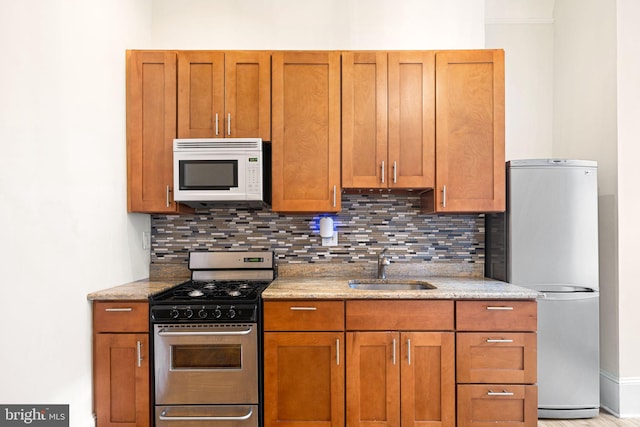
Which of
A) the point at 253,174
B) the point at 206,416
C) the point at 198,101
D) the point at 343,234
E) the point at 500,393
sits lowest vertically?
the point at 206,416

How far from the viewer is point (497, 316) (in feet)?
6.98

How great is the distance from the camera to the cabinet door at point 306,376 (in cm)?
211

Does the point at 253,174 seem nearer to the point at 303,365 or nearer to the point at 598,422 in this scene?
the point at 303,365

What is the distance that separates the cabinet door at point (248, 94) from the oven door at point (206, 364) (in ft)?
4.02

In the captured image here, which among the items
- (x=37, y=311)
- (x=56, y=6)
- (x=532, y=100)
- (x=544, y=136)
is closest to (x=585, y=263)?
(x=544, y=136)

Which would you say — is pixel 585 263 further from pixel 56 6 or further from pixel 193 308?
pixel 56 6

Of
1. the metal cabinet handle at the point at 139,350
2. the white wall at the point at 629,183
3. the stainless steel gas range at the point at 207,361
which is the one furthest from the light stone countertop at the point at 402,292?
the white wall at the point at 629,183

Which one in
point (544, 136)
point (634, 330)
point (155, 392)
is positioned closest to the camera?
point (155, 392)

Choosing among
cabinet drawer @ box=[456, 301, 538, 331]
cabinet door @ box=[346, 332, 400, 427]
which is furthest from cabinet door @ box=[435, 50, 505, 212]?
cabinet door @ box=[346, 332, 400, 427]

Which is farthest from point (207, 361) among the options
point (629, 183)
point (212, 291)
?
point (629, 183)

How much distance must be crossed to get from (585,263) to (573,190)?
489 millimetres

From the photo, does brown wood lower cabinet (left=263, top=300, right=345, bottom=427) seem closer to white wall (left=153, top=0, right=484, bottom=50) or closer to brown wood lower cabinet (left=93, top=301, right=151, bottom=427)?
brown wood lower cabinet (left=93, top=301, right=151, bottom=427)

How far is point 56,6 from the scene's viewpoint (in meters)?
1.79

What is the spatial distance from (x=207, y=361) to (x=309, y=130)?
1532 millimetres
